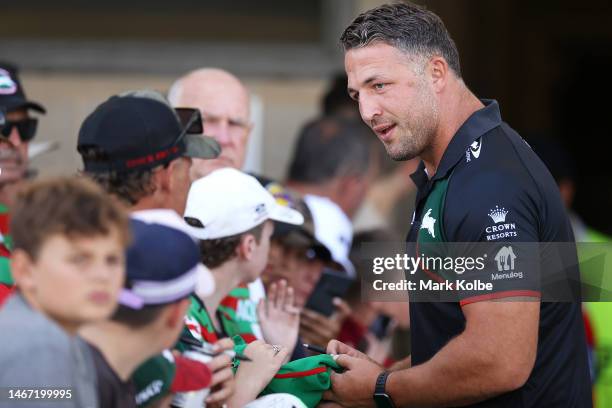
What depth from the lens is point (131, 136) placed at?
3379 millimetres

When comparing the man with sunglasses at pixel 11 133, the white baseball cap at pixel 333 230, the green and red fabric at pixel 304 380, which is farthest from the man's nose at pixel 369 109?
the white baseball cap at pixel 333 230

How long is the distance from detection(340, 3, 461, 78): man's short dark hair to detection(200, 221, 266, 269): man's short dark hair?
716 millimetres

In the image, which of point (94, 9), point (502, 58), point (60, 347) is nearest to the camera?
point (60, 347)

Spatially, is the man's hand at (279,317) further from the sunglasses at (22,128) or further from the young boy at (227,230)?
the sunglasses at (22,128)

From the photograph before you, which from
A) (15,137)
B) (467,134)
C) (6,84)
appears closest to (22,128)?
(15,137)

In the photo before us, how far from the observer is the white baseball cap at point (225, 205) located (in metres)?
3.84

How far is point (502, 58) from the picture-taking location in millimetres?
9633

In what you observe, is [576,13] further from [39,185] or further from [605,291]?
[39,185]

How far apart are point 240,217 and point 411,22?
2.74 feet

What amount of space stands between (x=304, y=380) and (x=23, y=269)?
50.5 inches

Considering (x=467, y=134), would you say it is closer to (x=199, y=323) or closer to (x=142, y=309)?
(x=199, y=323)

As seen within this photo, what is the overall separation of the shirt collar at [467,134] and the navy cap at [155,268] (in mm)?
1082

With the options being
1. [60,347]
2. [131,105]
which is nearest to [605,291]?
[131,105]

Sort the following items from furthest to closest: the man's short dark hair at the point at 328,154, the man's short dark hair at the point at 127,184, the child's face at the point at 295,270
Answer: the man's short dark hair at the point at 328,154
the child's face at the point at 295,270
the man's short dark hair at the point at 127,184
